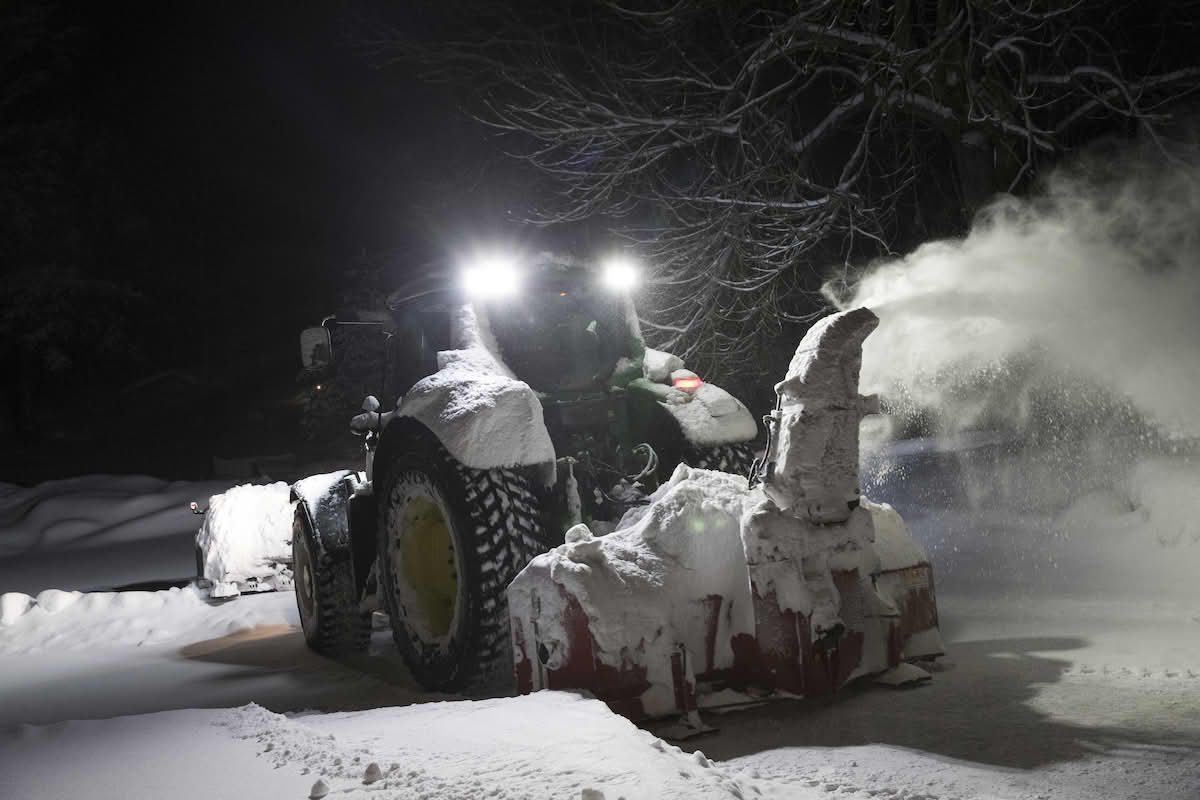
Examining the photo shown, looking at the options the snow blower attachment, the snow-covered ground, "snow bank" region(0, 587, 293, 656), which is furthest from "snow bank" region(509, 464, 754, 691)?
"snow bank" region(0, 587, 293, 656)

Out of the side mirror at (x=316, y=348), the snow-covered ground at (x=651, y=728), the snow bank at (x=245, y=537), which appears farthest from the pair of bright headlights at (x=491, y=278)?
the snow bank at (x=245, y=537)

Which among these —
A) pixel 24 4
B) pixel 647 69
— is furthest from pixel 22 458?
pixel 647 69

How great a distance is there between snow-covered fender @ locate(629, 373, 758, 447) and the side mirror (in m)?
1.99

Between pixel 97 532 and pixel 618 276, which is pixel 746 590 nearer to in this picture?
pixel 618 276

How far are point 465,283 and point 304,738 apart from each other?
3309 millimetres

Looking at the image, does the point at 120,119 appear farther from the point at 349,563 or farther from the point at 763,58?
the point at 349,563

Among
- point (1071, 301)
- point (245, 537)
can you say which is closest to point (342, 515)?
point (245, 537)

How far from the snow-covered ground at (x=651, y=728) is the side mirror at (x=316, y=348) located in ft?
6.55

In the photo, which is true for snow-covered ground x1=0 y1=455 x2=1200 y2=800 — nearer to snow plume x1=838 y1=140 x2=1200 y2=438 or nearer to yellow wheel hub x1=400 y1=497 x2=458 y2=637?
yellow wheel hub x1=400 y1=497 x2=458 y2=637

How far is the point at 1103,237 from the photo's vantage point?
29.1ft

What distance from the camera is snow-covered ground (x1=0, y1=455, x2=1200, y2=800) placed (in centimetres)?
314

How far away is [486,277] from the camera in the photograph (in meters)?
6.20

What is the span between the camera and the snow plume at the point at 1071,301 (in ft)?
22.2

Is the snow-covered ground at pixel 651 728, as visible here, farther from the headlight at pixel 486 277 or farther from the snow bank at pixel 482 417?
the headlight at pixel 486 277
